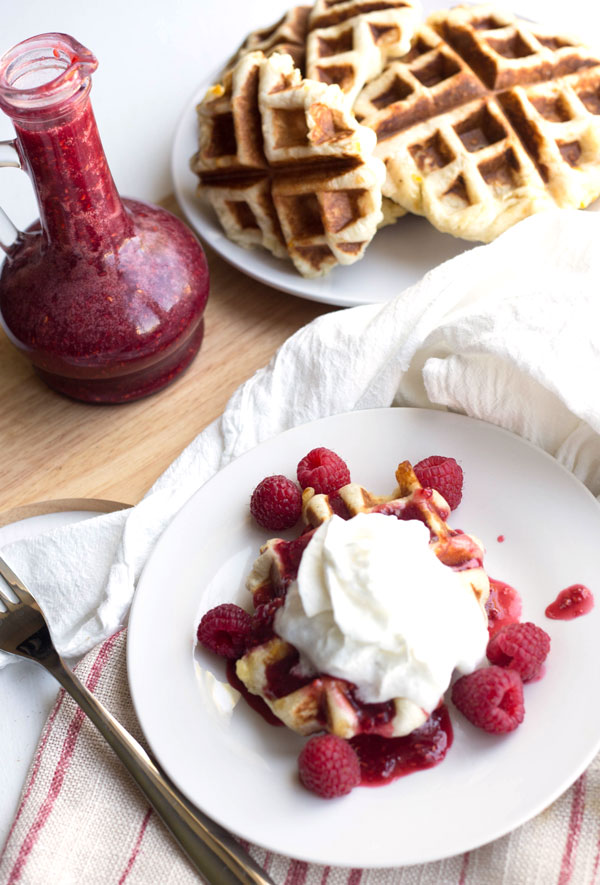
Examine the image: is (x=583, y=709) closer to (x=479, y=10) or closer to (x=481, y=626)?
(x=481, y=626)

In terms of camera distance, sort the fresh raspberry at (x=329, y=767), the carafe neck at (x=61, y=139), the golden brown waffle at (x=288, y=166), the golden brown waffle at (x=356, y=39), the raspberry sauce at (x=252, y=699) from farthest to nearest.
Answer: the golden brown waffle at (x=356, y=39) < the golden brown waffle at (x=288, y=166) < the carafe neck at (x=61, y=139) < the raspberry sauce at (x=252, y=699) < the fresh raspberry at (x=329, y=767)

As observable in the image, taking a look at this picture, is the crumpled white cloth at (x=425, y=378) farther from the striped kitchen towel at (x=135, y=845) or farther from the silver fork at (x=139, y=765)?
the striped kitchen towel at (x=135, y=845)

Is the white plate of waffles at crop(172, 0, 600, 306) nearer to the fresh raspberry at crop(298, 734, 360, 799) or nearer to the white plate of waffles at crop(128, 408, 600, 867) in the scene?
the white plate of waffles at crop(128, 408, 600, 867)

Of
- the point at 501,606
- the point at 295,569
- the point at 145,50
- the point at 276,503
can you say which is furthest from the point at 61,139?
the point at 501,606

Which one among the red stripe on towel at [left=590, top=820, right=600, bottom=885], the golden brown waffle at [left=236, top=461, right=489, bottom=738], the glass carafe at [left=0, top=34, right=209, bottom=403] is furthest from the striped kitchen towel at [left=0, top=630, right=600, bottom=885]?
the glass carafe at [left=0, top=34, right=209, bottom=403]

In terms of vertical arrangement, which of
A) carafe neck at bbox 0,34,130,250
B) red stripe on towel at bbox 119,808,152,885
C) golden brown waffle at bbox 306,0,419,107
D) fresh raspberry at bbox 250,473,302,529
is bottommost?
red stripe on towel at bbox 119,808,152,885

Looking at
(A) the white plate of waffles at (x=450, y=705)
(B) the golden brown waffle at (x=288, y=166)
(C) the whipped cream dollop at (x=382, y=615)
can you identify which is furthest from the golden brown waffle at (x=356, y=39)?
(C) the whipped cream dollop at (x=382, y=615)

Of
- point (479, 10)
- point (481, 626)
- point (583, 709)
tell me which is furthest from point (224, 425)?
point (479, 10)
